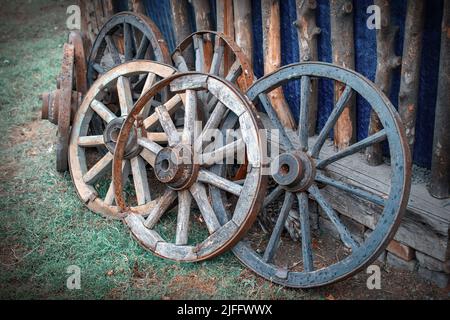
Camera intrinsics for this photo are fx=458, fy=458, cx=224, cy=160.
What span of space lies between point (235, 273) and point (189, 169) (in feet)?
2.53

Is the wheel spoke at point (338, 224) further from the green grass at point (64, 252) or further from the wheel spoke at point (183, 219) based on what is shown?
the wheel spoke at point (183, 219)

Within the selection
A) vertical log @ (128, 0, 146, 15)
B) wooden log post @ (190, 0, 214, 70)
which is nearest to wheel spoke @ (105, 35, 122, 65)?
vertical log @ (128, 0, 146, 15)

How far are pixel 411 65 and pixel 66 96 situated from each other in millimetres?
2794

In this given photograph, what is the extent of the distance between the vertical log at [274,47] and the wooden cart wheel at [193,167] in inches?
16.6

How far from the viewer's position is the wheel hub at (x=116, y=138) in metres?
3.59

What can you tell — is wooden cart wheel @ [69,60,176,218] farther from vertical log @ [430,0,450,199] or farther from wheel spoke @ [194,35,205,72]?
vertical log @ [430,0,450,199]

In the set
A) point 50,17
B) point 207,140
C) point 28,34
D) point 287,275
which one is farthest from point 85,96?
point 50,17

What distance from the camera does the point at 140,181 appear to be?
3650 mm

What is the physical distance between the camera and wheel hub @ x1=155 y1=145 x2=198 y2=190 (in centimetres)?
313

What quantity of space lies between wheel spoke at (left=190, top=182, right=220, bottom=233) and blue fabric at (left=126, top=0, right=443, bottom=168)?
3.78 ft

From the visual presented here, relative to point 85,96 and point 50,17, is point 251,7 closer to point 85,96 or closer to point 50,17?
point 85,96

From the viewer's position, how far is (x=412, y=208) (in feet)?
9.29

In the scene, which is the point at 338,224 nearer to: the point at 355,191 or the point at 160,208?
the point at 355,191

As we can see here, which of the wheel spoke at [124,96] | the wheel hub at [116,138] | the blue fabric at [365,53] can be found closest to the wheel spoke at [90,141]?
the wheel hub at [116,138]
